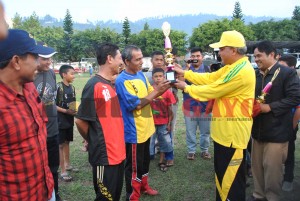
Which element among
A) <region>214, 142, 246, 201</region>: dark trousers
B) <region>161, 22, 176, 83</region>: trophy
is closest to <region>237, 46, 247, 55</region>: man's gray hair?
<region>161, 22, 176, 83</region>: trophy

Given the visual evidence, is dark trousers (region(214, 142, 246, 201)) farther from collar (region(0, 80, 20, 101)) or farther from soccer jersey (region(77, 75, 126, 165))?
collar (region(0, 80, 20, 101))

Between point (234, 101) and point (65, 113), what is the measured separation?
3103 mm

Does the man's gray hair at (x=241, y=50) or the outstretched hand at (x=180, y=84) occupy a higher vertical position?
the man's gray hair at (x=241, y=50)

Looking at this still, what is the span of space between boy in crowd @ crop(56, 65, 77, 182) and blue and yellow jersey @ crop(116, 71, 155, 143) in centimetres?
163

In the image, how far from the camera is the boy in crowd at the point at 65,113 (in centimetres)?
521

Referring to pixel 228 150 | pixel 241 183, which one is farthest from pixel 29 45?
pixel 241 183

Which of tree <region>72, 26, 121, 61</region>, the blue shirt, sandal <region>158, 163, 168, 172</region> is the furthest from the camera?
tree <region>72, 26, 121, 61</region>

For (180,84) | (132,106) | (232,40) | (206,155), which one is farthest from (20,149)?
(206,155)

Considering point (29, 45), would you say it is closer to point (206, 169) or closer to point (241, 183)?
point (241, 183)

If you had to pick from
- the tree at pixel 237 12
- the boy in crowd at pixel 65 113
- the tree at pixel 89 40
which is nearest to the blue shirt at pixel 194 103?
the boy in crowd at pixel 65 113

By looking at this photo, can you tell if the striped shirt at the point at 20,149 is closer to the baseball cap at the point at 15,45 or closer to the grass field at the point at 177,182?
the baseball cap at the point at 15,45

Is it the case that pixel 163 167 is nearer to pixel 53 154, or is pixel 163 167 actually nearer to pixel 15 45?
pixel 53 154

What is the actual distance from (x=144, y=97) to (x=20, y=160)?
2083 mm

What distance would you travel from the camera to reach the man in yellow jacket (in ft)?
11.1
